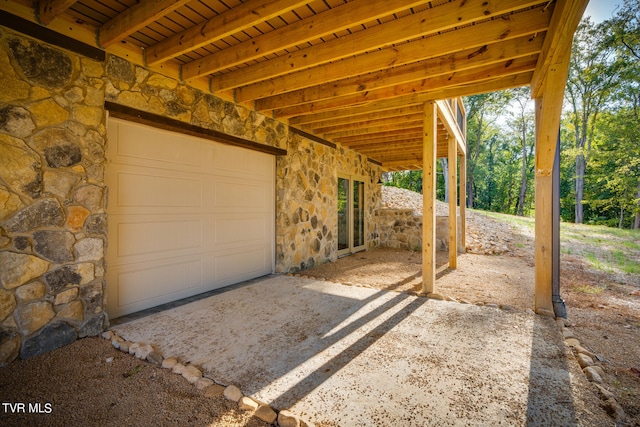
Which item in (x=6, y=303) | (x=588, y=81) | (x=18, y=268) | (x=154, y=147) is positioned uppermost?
(x=588, y=81)

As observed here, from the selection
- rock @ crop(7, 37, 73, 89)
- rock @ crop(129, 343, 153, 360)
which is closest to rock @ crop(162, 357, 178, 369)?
rock @ crop(129, 343, 153, 360)

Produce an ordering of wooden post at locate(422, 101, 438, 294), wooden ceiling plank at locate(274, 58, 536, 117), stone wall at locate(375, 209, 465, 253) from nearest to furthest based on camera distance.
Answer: wooden ceiling plank at locate(274, 58, 536, 117) < wooden post at locate(422, 101, 438, 294) < stone wall at locate(375, 209, 465, 253)

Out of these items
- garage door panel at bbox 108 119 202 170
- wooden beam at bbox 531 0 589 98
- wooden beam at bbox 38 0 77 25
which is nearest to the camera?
wooden beam at bbox 531 0 589 98

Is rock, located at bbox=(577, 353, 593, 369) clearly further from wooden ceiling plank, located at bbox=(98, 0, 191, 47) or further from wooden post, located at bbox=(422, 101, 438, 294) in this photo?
wooden ceiling plank, located at bbox=(98, 0, 191, 47)

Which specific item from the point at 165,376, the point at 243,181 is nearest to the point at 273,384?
the point at 165,376

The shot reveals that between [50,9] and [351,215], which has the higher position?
[50,9]

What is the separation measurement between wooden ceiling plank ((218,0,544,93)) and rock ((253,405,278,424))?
2.93 metres

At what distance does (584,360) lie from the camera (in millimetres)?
2123

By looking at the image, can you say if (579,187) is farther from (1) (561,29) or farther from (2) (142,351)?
(2) (142,351)

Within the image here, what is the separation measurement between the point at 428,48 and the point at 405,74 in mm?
567

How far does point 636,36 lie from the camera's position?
10.0m

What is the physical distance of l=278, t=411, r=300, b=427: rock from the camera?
4.99ft

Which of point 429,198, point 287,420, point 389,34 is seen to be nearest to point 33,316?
point 287,420

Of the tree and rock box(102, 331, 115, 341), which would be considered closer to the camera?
rock box(102, 331, 115, 341)
